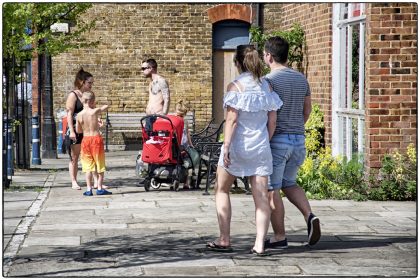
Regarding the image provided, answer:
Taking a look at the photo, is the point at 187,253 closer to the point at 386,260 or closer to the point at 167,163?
the point at 386,260

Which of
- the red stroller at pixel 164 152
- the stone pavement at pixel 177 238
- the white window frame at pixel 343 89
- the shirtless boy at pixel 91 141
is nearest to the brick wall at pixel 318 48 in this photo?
the white window frame at pixel 343 89

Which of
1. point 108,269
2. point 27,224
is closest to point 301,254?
point 108,269

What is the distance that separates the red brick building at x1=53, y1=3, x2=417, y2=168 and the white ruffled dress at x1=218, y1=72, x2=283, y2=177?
4.80m

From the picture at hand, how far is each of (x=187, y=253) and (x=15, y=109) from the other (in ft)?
31.5

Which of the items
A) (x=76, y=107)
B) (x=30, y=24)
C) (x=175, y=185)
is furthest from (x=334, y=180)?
(x=30, y=24)

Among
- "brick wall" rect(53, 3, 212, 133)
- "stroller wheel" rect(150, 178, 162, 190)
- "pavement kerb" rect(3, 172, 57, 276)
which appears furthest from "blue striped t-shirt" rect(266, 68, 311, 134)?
"brick wall" rect(53, 3, 212, 133)

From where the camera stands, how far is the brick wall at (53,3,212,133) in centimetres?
2584

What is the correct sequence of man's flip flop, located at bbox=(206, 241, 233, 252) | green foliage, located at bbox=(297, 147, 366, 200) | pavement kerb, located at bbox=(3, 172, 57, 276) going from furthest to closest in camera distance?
1. green foliage, located at bbox=(297, 147, 366, 200)
2. man's flip flop, located at bbox=(206, 241, 233, 252)
3. pavement kerb, located at bbox=(3, 172, 57, 276)

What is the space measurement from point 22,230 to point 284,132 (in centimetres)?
290

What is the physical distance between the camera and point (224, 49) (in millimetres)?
26562

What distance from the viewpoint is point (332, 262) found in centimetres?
862

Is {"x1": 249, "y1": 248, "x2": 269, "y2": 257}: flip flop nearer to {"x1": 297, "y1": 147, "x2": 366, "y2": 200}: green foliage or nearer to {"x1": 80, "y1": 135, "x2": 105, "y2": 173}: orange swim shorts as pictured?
{"x1": 297, "y1": 147, "x2": 366, "y2": 200}: green foliage

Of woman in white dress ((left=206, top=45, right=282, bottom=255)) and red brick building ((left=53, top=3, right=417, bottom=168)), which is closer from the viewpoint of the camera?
woman in white dress ((left=206, top=45, right=282, bottom=255))

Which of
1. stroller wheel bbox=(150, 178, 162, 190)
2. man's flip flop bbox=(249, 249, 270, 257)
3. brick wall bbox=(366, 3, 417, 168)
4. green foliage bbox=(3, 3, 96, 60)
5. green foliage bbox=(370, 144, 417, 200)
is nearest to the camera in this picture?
man's flip flop bbox=(249, 249, 270, 257)
